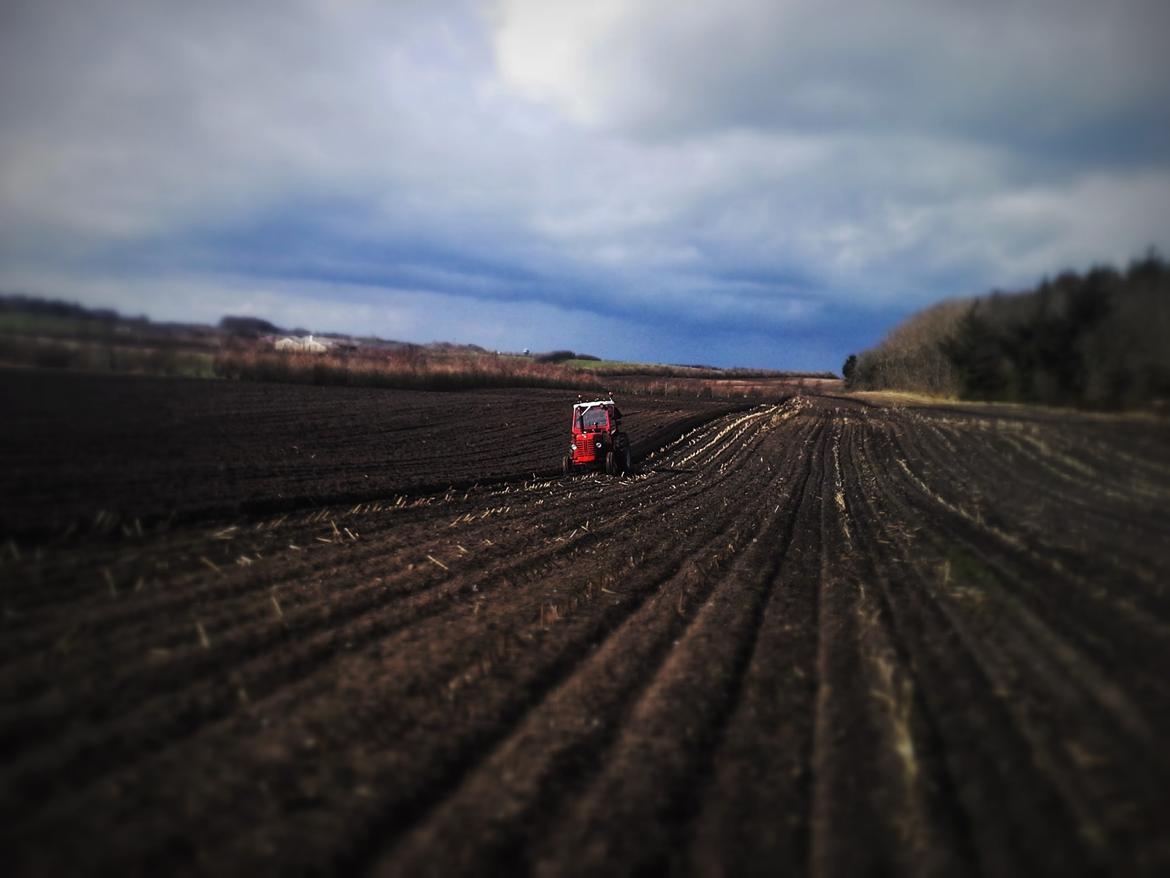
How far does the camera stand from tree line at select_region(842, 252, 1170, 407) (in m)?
4.82

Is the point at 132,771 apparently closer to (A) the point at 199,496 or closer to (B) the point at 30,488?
(B) the point at 30,488

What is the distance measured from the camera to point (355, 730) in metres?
4.73

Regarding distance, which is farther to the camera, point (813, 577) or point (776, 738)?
point (813, 577)

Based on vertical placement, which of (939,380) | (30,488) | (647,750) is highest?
(939,380)

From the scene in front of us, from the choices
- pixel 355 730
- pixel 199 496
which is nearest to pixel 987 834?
pixel 355 730

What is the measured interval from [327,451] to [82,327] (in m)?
8.09

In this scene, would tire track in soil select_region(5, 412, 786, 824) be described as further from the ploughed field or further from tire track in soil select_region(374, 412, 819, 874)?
tire track in soil select_region(374, 412, 819, 874)

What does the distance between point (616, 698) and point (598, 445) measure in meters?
13.8

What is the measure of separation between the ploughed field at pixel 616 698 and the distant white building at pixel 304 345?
13503 mm

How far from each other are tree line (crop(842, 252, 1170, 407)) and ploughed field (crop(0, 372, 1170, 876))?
0.32 m

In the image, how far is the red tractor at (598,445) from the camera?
62.9 feet

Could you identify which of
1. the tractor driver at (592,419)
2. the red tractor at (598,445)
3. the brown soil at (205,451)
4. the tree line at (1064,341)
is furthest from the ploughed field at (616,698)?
the tractor driver at (592,419)

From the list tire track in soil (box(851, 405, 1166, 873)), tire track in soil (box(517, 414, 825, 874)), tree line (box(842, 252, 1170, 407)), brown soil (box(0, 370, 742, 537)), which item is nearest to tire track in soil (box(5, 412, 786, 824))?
tire track in soil (box(517, 414, 825, 874))

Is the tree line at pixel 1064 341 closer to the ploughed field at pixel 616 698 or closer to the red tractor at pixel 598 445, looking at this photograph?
the ploughed field at pixel 616 698
